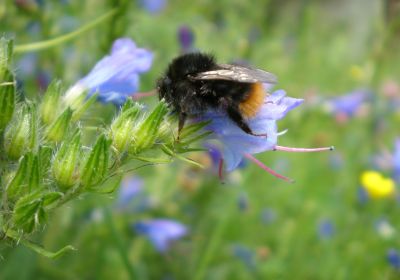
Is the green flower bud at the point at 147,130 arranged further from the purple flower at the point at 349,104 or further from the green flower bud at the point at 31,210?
the purple flower at the point at 349,104

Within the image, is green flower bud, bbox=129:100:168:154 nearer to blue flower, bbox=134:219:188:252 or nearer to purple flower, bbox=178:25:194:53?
blue flower, bbox=134:219:188:252

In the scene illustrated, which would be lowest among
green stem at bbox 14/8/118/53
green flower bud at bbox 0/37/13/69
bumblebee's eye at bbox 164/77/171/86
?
green stem at bbox 14/8/118/53

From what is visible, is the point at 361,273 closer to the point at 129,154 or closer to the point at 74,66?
the point at 74,66

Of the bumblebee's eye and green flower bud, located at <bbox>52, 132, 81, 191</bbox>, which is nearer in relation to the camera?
green flower bud, located at <bbox>52, 132, 81, 191</bbox>

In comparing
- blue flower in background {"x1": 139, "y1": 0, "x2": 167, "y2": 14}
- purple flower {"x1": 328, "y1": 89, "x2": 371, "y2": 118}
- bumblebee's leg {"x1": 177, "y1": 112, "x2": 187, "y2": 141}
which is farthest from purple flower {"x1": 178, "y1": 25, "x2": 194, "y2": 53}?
bumblebee's leg {"x1": 177, "y1": 112, "x2": 187, "y2": 141}

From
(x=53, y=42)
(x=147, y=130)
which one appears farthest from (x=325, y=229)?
(x=147, y=130)
